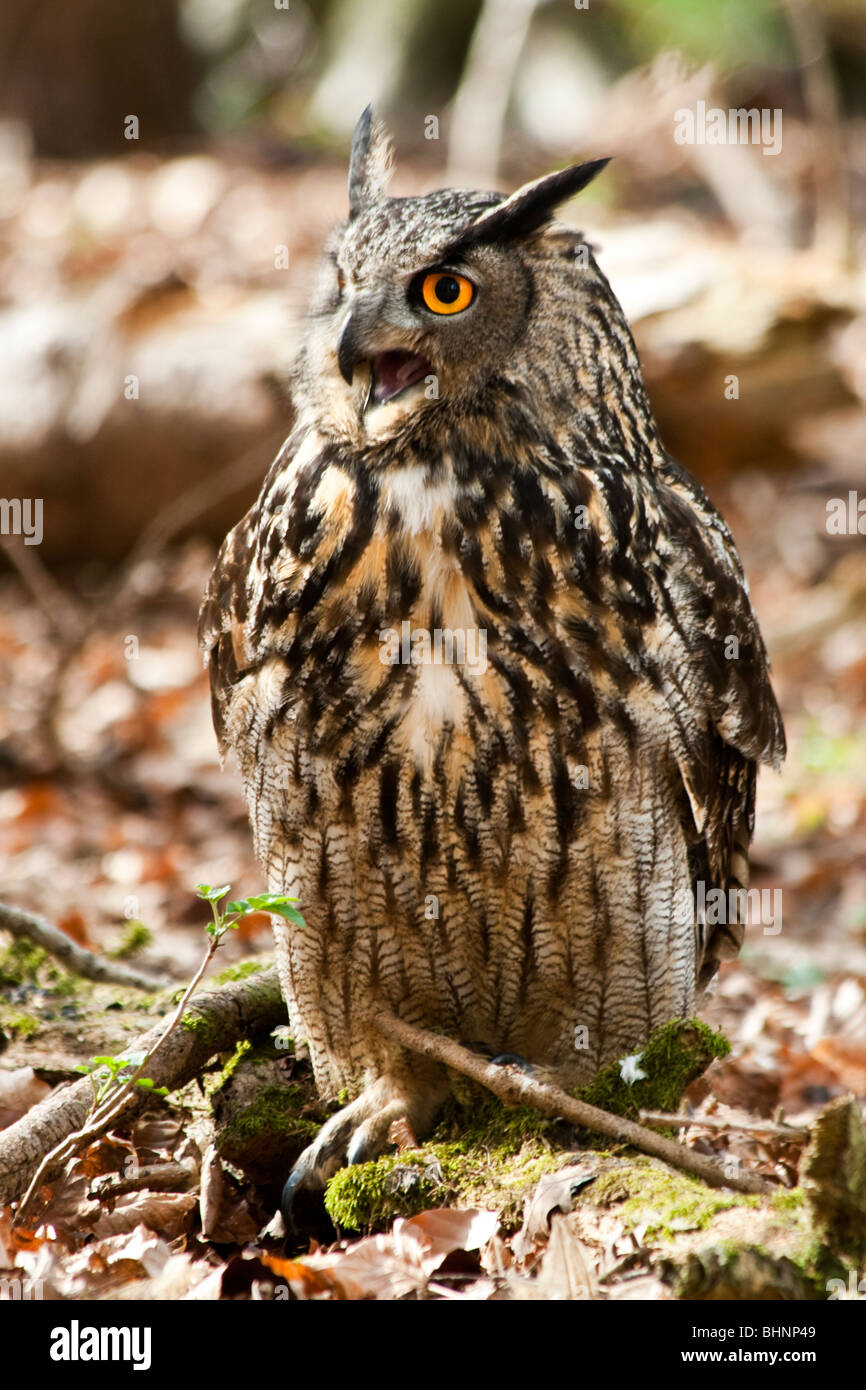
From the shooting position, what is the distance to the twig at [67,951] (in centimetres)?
352

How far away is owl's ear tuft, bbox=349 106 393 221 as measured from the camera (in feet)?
10.2

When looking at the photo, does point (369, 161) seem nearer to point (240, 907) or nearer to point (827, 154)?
point (240, 907)

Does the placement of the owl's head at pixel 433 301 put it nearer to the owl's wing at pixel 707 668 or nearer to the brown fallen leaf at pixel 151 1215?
the owl's wing at pixel 707 668

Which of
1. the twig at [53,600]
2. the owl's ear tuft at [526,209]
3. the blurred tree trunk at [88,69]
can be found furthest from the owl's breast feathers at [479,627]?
the blurred tree trunk at [88,69]

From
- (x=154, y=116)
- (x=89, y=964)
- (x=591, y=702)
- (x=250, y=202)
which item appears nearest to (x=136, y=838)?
(x=89, y=964)

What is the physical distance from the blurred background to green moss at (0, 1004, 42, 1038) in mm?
152

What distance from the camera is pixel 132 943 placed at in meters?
4.11

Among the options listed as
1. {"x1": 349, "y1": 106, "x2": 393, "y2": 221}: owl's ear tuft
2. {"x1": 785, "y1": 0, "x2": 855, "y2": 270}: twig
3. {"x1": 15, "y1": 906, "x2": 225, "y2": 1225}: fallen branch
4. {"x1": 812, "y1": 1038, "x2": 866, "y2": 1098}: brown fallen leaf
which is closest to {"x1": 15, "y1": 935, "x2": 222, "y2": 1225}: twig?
{"x1": 15, "y1": 906, "x2": 225, "y2": 1225}: fallen branch

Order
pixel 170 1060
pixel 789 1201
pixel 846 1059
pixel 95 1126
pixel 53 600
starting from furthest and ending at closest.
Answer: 1. pixel 53 600
2. pixel 846 1059
3. pixel 170 1060
4. pixel 95 1126
5. pixel 789 1201

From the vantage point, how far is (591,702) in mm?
2719

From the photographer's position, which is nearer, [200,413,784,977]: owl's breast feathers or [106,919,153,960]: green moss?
[200,413,784,977]: owl's breast feathers

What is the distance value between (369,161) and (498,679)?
51.3 inches

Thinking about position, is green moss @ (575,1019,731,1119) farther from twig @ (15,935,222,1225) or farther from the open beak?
the open beak

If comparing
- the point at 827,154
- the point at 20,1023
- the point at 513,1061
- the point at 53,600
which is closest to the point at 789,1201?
the point at 513,1061
